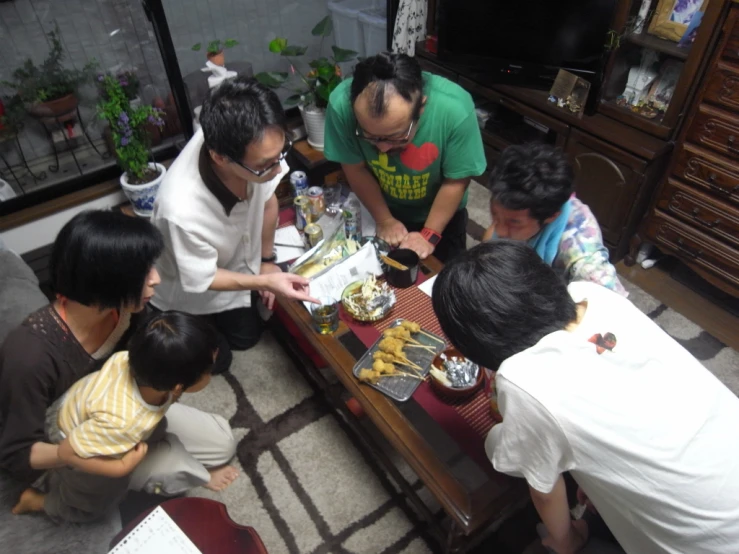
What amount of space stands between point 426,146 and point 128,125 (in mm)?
1381

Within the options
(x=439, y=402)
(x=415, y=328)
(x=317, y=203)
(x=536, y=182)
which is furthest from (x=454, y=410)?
(x=317, y=203)

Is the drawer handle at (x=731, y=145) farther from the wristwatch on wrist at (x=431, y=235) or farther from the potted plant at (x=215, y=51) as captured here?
the potted plant at (x=215, y=51)

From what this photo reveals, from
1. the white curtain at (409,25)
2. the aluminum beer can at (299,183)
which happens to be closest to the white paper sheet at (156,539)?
the aluminum beer can at (299,183)

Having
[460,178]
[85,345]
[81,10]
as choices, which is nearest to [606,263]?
[460,178]

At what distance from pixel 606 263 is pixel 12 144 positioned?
264 cm

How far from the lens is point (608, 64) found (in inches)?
88.7

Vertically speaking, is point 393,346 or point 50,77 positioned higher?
point 50,77

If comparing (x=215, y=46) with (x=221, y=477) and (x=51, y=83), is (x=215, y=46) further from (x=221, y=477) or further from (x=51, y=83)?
(x=221, y=477)

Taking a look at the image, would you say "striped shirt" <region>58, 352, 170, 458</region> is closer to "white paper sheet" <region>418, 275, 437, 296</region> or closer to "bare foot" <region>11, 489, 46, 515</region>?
"bare foot" <region>11, 489, 46, 515</region>

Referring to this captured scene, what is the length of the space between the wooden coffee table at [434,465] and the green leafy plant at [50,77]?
1.75 m

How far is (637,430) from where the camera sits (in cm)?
90

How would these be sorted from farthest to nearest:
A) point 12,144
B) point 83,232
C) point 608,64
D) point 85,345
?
point 12,144 < point 608,64 < point 85,345 < point 83,232

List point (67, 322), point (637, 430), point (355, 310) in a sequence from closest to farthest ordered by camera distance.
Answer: point (637, 430), point (67, 322), point (355, 310)

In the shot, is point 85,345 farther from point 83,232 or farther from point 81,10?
point 81,10
